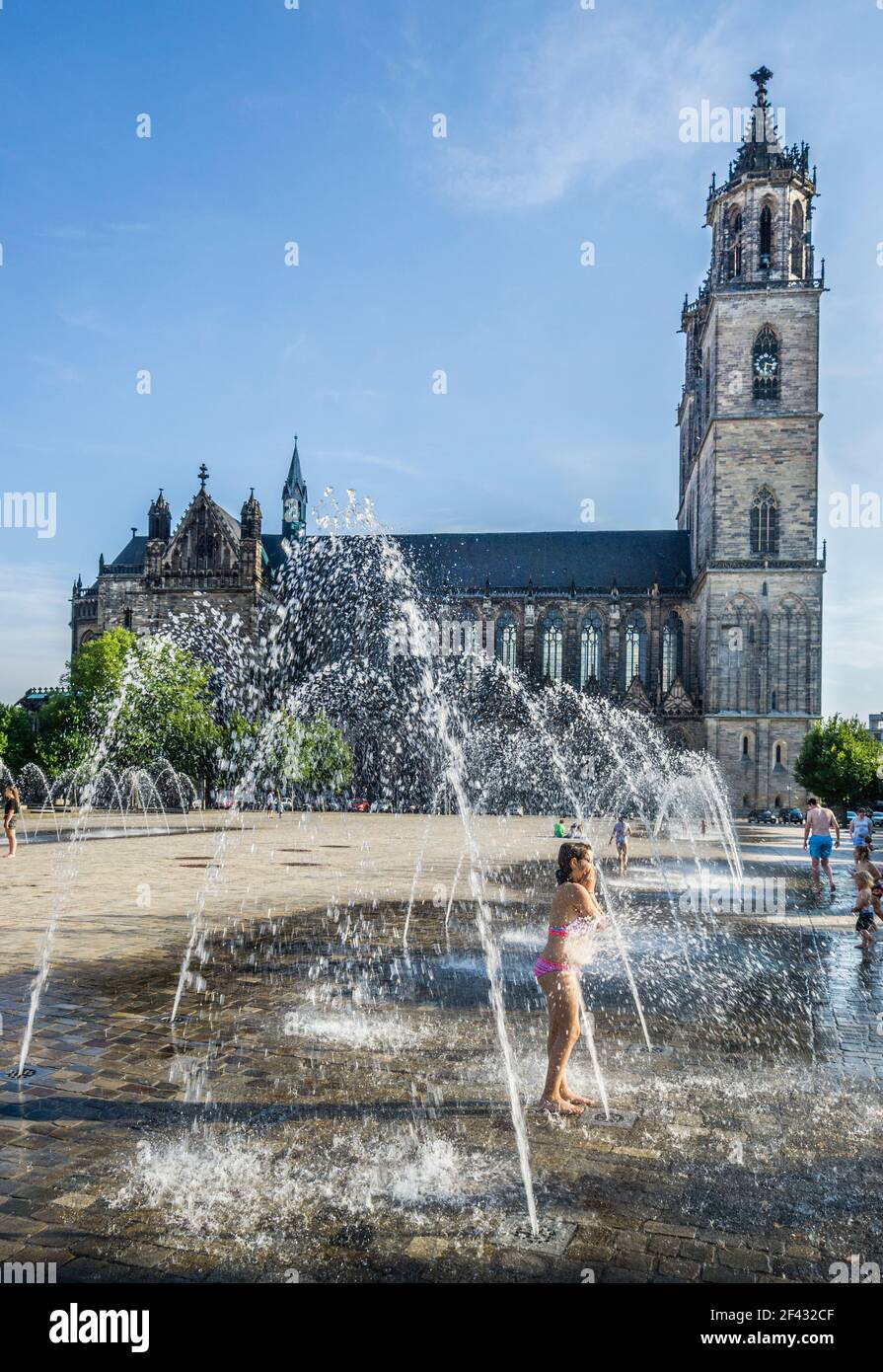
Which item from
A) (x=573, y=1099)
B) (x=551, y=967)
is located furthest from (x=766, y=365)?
(x=573, y=1099)

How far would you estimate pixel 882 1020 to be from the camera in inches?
287

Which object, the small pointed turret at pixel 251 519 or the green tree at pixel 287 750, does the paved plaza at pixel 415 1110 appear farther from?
the small pointed turret at pixel 251 519

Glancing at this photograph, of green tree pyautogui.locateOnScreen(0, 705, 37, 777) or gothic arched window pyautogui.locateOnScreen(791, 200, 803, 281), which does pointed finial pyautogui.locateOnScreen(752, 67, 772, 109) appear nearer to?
gothic arched window pyautogui.locateOnScreen(791, 200, 803, 281)

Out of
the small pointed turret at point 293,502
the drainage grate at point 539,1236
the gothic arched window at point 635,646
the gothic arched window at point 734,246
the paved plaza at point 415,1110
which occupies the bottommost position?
the paved plaza at point 415,1110

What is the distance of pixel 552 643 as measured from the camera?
220 ft

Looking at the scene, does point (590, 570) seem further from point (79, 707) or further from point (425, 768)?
point (79, 707)

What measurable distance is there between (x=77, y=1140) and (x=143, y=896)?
29.1 ft

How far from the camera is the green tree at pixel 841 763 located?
1859 inches

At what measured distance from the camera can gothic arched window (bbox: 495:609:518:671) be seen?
67438 millimetres

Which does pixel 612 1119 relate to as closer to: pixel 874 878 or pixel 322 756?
pixel 874 878

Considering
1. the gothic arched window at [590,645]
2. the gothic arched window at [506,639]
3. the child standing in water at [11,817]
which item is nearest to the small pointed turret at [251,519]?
the gothic arched window at [506,639]

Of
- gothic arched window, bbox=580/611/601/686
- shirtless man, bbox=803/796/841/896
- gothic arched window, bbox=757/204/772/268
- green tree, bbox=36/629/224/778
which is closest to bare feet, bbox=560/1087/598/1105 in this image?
shirtless man, bbox=803/796/841/896

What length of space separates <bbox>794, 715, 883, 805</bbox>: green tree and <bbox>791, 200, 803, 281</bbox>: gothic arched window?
2638 cm

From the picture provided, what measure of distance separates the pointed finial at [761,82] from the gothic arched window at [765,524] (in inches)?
923
